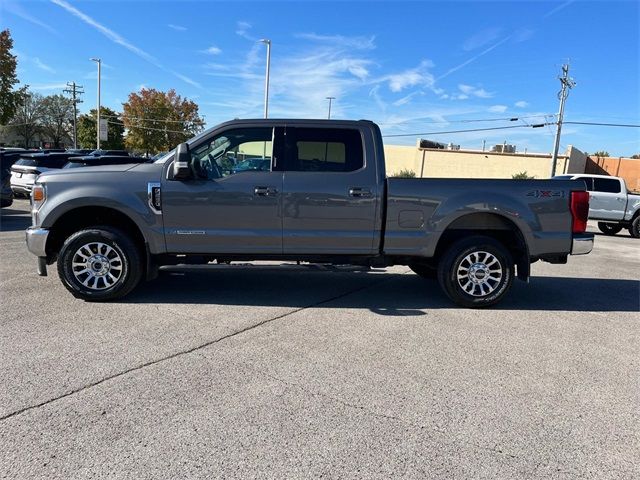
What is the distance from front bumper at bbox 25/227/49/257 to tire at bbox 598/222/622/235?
57.0ft

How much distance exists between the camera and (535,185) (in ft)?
18.3

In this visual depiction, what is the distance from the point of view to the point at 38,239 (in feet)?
17.5

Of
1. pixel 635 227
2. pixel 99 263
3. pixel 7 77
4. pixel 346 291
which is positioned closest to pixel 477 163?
pixel 635 227

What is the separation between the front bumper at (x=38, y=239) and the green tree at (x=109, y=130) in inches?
2664

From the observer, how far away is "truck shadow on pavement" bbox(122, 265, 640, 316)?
227 inches

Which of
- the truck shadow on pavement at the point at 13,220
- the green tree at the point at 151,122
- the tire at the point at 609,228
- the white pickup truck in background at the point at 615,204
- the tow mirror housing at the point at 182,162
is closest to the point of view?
the tow mirror housing at the point at 182,162

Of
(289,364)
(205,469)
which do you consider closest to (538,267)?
(289,364)

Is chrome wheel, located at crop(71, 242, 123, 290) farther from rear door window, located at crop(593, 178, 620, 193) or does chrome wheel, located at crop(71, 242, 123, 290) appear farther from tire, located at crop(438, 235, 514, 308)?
rear door window, located at crop(593, 178, 620, 193)

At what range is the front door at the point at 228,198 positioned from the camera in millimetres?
5340

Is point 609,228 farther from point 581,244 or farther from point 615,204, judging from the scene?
point 581,244

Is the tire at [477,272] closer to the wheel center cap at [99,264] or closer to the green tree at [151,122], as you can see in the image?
the wheel center cap at [99,264]

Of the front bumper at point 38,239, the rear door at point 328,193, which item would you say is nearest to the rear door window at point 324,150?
the rear door at point 328,193

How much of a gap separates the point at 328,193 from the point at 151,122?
62289 mm

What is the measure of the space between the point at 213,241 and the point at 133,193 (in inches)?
39.9
